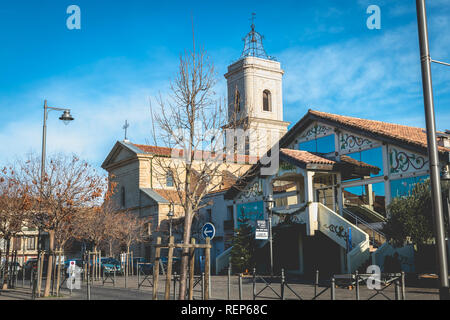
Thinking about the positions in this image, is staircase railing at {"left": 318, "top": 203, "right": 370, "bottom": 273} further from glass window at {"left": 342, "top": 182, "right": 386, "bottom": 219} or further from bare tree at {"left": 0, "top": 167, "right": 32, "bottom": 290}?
bare tree at {"left": 0, "top": 167, "right": 32, "bottom": 290}

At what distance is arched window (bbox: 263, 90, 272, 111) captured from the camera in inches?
2197

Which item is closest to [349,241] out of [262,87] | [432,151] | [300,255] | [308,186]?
[308,186]

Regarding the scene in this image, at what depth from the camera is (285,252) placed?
29.0 m

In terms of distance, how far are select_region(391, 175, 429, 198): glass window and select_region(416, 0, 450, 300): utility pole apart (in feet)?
43.7

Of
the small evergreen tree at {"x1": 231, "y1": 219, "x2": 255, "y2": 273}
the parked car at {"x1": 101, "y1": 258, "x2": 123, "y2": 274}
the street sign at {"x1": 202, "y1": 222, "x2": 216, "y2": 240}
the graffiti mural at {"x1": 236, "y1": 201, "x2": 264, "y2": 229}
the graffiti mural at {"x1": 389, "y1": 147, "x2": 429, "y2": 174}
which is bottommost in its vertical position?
the parked car at {"x1": 101, "y1": 258, "x2": 123, "y2": 274}

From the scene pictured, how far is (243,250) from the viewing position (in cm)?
2873

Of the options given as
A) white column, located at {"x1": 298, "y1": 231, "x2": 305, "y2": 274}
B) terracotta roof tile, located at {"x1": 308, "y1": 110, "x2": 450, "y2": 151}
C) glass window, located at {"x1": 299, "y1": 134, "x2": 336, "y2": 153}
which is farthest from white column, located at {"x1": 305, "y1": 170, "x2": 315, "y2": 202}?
terracotta roof tile, located at {"x1": 308, "y1": 110, "x2": 450, "y2": 151}

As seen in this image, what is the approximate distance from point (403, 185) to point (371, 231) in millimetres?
3208

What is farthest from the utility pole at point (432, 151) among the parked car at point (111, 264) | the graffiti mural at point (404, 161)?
the parked car at point (111, 264)

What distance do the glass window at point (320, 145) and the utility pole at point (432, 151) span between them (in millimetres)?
17967

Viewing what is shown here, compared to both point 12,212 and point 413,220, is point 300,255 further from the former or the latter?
point 12,212

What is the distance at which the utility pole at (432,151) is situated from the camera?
9484 millimetres

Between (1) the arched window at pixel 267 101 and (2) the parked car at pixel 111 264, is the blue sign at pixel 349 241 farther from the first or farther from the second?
(1) the arched window at pixel 267 101

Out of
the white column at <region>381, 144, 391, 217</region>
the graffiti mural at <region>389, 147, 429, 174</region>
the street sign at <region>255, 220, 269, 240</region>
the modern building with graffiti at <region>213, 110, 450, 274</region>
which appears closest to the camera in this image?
the street sign at <region>255, 220, 269, 240</region>
